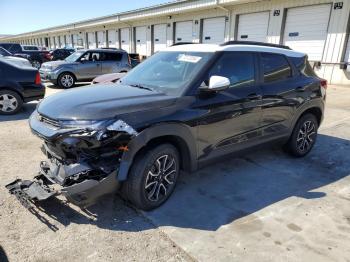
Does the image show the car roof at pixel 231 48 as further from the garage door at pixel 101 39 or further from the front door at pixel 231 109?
the garage door at pixel 101 39

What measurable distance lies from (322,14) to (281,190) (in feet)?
40.5

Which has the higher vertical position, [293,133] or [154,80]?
[154,80]

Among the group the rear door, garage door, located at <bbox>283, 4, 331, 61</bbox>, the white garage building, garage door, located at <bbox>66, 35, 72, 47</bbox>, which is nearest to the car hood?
the rear door

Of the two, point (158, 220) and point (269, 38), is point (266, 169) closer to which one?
point (158, 220)

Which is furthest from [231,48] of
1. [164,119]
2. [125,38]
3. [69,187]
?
[125,38]

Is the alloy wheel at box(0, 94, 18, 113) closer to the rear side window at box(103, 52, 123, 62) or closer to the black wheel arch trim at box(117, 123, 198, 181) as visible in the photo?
the black wheel arch trim at box(117, 123, 198, 181)

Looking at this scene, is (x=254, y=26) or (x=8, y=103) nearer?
(x=8, y=103)

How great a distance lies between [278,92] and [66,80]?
1045 cm

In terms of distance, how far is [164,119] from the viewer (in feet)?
10.7

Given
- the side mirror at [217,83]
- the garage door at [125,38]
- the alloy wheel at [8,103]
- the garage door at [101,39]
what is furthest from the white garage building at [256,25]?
the alloy wheel at [8,103]

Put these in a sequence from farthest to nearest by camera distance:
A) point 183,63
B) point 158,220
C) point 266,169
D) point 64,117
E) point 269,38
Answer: point 269,38, point 266,169, point 183,63, point 158,220, point 64,117

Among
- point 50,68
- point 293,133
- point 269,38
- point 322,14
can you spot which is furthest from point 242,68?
point 269,38

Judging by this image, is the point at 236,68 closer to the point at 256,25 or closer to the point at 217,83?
the point at 217,83

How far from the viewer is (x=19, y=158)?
4852mm
